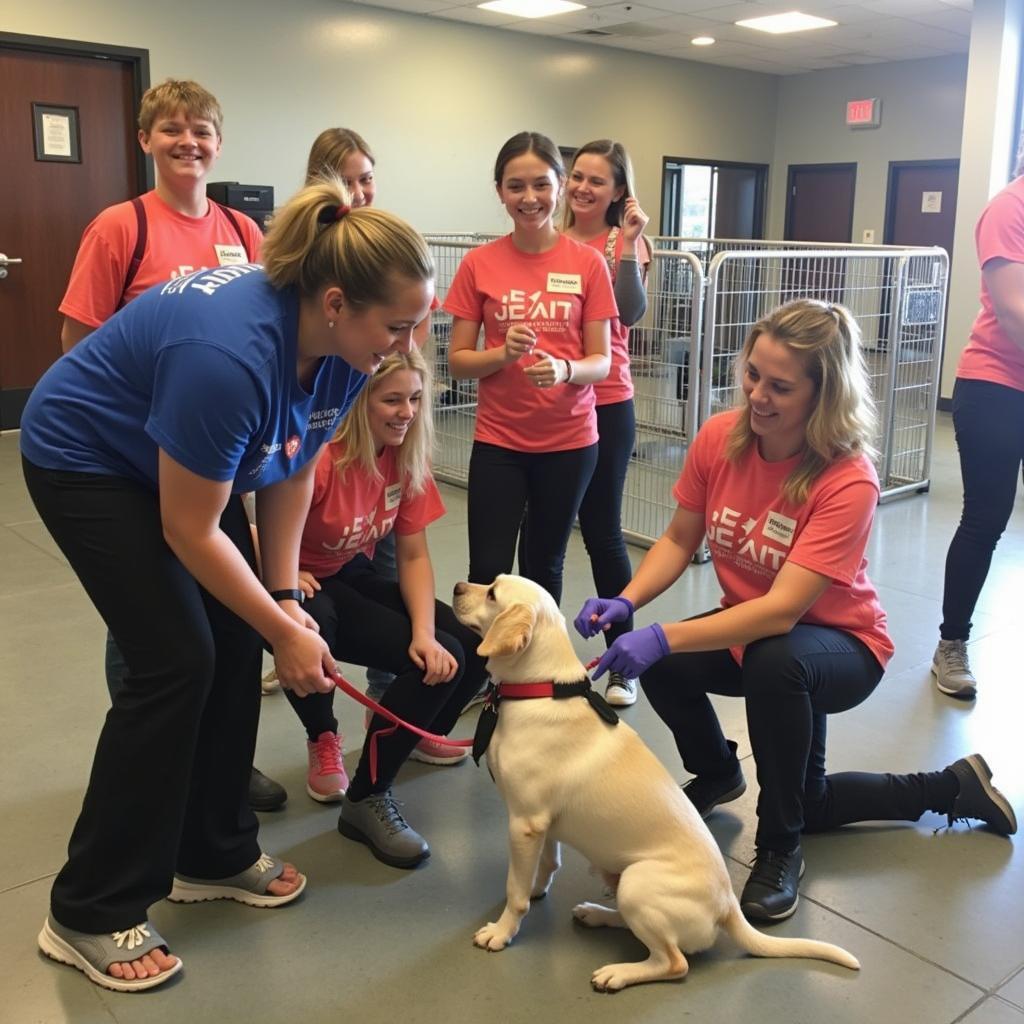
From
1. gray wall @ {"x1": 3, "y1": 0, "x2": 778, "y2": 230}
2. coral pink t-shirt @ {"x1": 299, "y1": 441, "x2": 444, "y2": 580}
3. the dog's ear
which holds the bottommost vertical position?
the dog's ear

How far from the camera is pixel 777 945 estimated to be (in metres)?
1.71

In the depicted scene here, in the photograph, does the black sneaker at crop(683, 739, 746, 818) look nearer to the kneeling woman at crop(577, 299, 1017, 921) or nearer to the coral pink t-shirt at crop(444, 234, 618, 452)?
the kneeling woman at crop(577, 299, 1017, 921)

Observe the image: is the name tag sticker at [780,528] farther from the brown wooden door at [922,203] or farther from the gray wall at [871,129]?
the gray wall at [871,129]

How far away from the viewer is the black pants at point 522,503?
256 cm

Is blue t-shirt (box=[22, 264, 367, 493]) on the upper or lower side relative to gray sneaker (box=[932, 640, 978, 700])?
upper

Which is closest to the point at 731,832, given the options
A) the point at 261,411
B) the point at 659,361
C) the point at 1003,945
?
the point at 1003,945

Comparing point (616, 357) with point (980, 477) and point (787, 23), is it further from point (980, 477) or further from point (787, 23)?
point (787, 23)

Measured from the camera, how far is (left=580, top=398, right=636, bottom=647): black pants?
9.29 feet

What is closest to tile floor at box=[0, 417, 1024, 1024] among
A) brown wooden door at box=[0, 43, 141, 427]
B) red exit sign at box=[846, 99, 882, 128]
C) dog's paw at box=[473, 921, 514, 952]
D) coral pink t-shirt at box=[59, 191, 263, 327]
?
dog's paw at box=[473, 921, 514, 952]

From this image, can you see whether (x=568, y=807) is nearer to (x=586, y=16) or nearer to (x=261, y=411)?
(x=261, y=411)

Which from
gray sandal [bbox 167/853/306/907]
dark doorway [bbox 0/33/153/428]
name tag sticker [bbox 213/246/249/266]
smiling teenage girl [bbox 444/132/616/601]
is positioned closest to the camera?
gray sandal [bbox 167/853/306/907]

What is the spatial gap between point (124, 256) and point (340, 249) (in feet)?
3.42

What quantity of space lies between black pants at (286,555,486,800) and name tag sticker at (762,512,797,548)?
0.65m

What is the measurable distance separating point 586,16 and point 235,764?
755 centimetres
